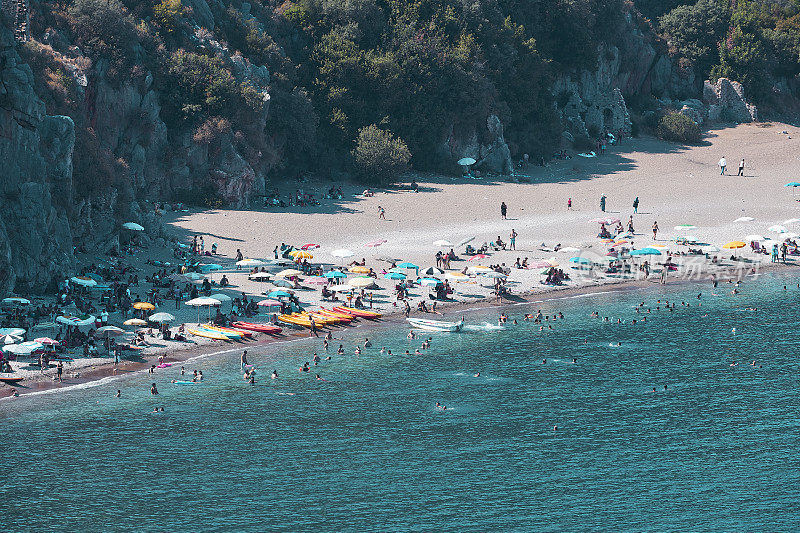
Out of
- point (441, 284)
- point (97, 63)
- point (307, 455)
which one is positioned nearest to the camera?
point (307, 455)

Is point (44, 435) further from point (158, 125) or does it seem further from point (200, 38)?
point (200, 38)

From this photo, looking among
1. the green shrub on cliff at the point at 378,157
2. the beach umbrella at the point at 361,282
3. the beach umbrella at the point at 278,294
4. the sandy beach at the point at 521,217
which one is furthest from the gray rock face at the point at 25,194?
the green shrub on cliff at the point at 378,157

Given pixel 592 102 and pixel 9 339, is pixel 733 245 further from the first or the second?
pixel 9 339

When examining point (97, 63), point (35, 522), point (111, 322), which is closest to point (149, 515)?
point (35, 522)

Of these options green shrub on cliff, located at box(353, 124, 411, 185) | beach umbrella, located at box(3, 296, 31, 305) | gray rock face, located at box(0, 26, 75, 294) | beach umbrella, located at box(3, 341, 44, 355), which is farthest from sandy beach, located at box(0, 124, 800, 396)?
gray rock face, located at box(0, 26, 75, 294)

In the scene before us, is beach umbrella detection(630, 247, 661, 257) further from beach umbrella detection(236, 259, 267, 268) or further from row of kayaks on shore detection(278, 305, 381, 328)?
beach umbrella detection(236, 259, 267, 268)

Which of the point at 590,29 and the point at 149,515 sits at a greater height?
the point at 590,29

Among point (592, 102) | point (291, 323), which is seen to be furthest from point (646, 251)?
point (592, 102)
